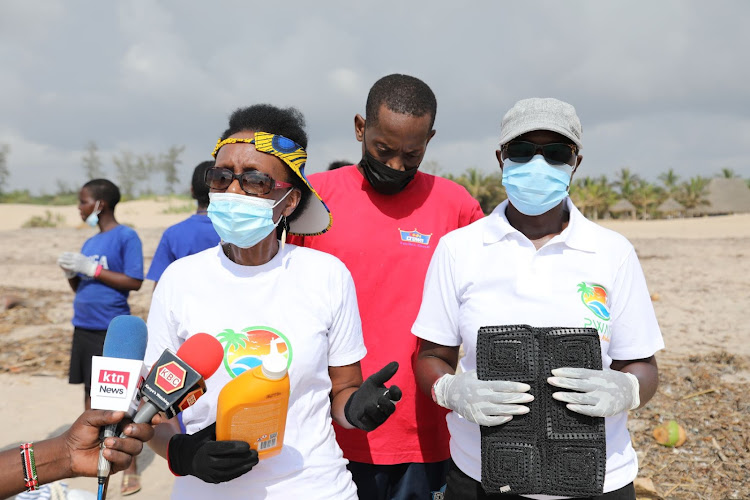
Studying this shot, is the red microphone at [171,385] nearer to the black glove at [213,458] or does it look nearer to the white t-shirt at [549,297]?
the black glove at [213,458]

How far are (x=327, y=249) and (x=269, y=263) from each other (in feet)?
2.33

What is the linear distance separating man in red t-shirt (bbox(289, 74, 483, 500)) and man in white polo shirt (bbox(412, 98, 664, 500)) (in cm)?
49

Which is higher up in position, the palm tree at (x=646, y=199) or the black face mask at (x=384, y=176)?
the palm tree at (x=646, y=199)

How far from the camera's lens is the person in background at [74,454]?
1658 millimetres

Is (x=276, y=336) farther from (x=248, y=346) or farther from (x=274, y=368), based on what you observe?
(x=274, y=368)

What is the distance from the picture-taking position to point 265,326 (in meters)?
2.16

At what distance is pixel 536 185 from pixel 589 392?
35.2 inches

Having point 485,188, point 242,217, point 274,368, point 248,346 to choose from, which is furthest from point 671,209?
point 274,368

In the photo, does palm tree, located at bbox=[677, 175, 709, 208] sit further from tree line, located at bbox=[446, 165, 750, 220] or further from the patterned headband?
the patterned headband

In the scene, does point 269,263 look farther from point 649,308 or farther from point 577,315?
point 649,308

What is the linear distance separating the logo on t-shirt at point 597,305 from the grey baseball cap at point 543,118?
624mm

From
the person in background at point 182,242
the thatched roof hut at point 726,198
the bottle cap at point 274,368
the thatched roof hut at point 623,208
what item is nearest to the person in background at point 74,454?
the bottle cap at point 274,368

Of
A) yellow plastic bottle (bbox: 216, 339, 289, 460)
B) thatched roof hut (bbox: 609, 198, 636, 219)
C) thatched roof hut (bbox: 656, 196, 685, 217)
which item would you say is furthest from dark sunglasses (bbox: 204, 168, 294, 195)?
thatched roof hut (bbox: 656, 196, 685, 217)

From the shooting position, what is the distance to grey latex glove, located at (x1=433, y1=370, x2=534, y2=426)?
202 centimetres
